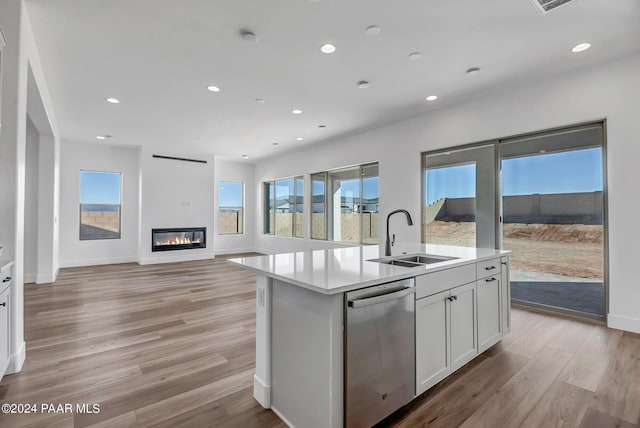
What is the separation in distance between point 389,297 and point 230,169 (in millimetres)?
8296

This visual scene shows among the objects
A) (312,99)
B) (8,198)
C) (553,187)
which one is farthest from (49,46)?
(553,187)

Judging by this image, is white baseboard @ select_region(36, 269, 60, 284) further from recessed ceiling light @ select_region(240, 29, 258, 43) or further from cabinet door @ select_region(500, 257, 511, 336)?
cabinet door @ select_region(500, 257, 511, 336)

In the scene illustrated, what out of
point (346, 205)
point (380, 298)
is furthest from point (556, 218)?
point (346, 205)

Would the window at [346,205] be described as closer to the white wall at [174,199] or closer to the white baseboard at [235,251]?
the white baseboard at [235,251]

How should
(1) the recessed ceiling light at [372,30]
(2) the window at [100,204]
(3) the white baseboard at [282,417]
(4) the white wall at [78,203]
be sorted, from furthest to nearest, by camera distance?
1. (2) the window at [100,204]
2. (4) the white wall at [78,203]
3. (1) the recessed ceiling light at [372,30]
4. (3) the white baseboard at [282,417]

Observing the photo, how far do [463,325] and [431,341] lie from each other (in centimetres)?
42

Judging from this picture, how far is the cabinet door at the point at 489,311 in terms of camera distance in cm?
235

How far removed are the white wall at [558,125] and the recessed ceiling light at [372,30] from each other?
2.29 metres

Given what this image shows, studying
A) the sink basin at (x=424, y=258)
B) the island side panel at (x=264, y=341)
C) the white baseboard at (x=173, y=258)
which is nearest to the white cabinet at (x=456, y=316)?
the sink basin at (x=424, y=258)

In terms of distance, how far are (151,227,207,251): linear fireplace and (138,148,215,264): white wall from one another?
0.34 feet

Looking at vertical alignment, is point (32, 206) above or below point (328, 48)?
below

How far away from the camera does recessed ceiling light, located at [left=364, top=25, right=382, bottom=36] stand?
2.62 meters

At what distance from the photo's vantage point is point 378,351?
1587 millimetres

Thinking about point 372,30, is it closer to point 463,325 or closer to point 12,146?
point 463,325
